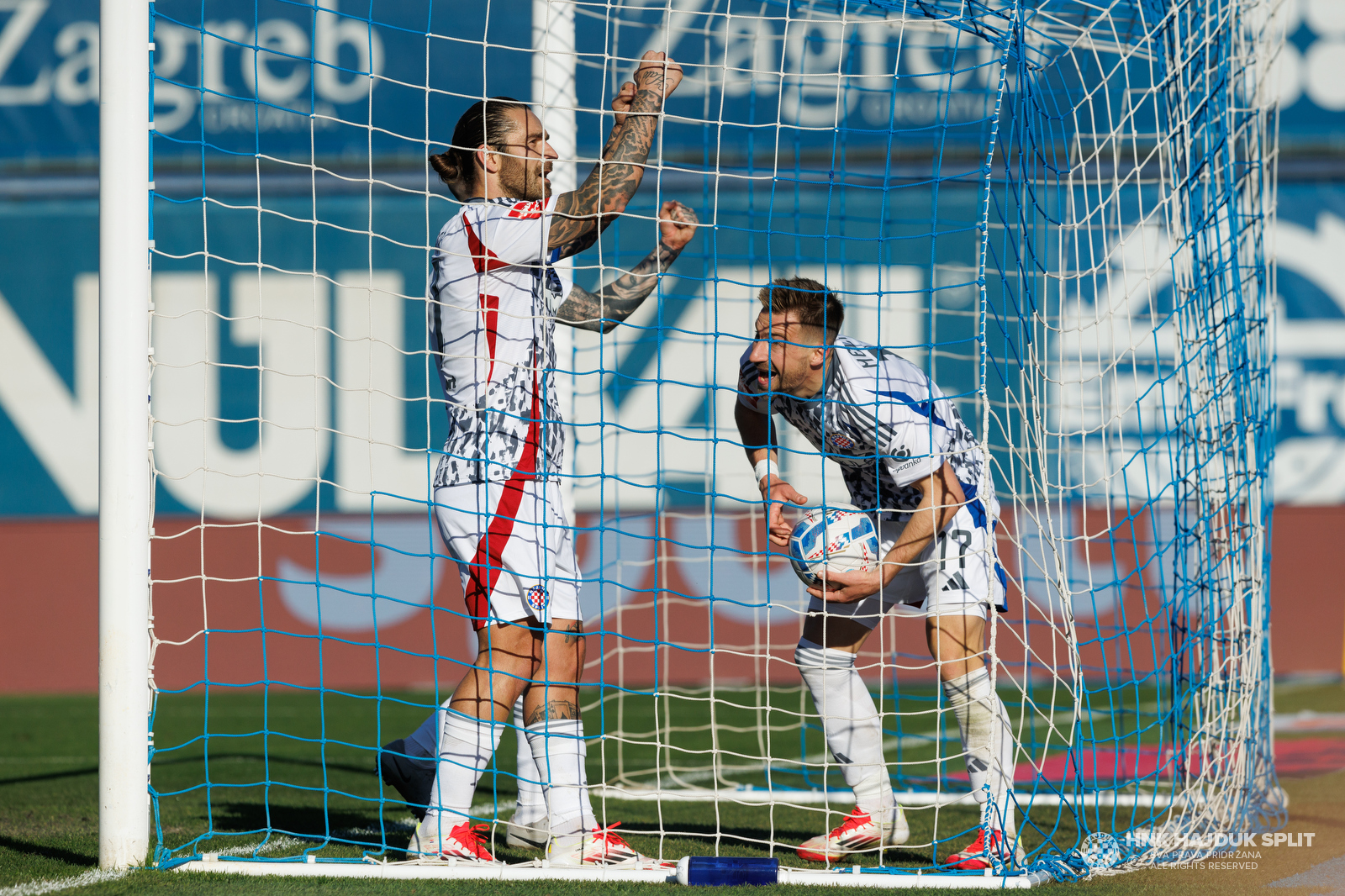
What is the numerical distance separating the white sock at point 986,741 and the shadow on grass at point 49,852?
8.28 feet

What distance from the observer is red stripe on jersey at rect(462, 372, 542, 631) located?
3.28 m

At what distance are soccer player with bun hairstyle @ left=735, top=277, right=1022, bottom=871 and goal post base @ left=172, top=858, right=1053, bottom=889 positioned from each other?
0.17 m

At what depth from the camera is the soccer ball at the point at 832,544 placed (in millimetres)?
3625

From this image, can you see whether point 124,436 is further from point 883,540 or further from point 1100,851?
point 1100,851

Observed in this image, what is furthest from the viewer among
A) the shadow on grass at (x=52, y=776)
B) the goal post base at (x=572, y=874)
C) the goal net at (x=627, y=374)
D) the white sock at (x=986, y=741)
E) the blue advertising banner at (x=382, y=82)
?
the blue advertising banner at (x=382, y=82)

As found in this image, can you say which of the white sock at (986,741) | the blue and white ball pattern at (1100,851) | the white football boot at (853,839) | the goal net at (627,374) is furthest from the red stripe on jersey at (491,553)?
the goal net at (627,374)

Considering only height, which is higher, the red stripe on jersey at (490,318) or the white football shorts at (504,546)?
the red stripe on jersey at (490,318)

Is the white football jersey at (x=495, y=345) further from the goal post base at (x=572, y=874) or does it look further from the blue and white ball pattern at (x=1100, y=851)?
the blue and white ball pattern at (x=1100, y=851)

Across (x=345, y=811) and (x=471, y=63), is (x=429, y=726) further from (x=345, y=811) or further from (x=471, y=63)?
(x=471, y=63)

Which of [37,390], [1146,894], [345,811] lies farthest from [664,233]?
[37,390]

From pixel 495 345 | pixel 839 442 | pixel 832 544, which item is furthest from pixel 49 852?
pixel 839 442

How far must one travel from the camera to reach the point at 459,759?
3.28 meters

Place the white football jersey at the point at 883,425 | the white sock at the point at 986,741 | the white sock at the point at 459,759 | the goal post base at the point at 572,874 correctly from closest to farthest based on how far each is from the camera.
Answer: the goal post base at the point at 572,874
the white sock at the point at 459,759
the white sock at the point at 986,741
the white football jersey at the point at 883,425

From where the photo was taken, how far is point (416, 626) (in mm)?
9453
